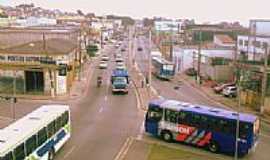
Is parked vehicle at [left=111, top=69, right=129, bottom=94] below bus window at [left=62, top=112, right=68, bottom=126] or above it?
below

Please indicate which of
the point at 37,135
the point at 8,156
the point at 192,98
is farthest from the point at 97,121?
the point at 8,156

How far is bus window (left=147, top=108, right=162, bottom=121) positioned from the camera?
93.5 ft

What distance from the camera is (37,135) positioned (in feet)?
69.4

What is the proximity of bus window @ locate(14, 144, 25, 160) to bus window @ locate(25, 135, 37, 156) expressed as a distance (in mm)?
533

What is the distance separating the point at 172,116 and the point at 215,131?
10.1 ft

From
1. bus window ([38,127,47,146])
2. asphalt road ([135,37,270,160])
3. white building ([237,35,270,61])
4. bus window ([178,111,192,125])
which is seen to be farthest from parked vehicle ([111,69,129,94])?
bus window ([38,127,47,146])

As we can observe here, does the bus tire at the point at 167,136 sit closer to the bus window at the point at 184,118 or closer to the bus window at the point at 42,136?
the bus window at the point at 184,118

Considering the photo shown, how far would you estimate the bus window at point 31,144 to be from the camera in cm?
1978

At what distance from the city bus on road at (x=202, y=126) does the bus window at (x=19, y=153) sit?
11.3 m

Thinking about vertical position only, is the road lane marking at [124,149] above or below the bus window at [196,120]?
below

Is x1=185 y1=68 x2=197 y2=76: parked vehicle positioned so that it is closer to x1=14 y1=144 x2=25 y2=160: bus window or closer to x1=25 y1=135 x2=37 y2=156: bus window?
x1=25 y1=135 x2=37 y2=156: bus window

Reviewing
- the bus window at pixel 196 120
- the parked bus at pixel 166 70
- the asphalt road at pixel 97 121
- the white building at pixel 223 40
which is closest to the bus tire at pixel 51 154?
the asphalt road at pixel 97 121

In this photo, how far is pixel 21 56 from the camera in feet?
151

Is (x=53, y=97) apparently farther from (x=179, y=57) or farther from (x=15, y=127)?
(x=179, y=57)
